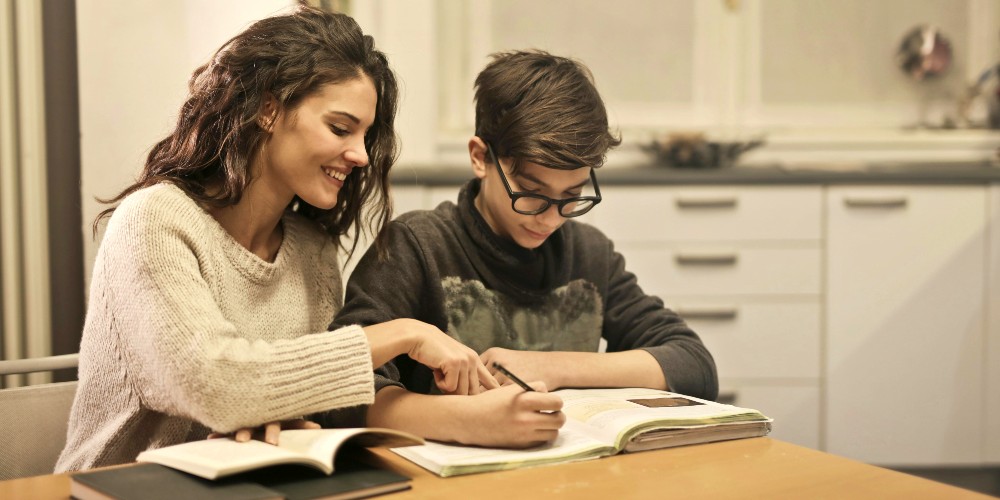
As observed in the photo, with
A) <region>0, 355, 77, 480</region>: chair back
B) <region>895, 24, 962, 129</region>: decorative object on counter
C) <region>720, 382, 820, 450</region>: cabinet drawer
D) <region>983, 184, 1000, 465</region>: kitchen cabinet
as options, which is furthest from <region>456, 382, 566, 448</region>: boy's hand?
<region>895, 24, 962, 129</region>: decorative object on counter

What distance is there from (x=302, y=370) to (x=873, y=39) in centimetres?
311

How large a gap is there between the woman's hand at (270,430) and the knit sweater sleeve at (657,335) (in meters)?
0.57

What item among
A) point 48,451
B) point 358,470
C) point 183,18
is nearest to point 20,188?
point 183,18

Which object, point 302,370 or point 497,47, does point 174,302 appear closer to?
point 302,370

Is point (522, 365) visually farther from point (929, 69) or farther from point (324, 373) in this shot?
point (929, 69)

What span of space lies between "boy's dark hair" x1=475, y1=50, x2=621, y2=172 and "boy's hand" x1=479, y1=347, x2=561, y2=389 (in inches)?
10.9

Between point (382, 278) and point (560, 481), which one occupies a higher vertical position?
point (382, 278)

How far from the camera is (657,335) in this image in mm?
1521

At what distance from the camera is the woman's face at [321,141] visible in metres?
1.28

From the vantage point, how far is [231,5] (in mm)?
1889

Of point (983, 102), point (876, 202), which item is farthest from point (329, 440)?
point (983, 102)

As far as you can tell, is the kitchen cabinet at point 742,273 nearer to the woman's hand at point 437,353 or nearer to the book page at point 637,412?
the book page at point 637,412

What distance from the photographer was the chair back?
1327mm

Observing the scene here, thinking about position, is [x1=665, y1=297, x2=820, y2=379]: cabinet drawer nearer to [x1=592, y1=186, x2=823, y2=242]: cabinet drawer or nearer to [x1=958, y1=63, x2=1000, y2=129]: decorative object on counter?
[x1=592, y1=186, x2=823, y2=242]: cabinet drawer
